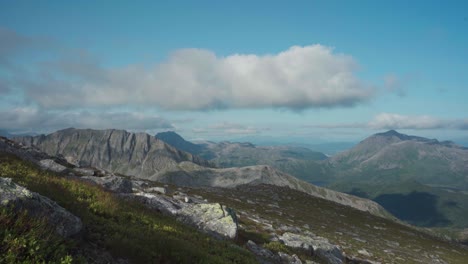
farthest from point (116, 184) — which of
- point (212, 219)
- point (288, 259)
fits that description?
point (288, 259)

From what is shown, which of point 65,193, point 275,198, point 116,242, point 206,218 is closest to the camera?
point 116,242

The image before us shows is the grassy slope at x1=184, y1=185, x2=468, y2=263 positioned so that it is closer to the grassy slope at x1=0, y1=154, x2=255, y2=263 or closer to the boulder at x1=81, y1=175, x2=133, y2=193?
the grassy slope at x1=0, y1=154, x2=255, y2=263

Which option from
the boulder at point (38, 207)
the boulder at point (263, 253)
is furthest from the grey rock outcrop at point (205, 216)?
the boulder at point (38, 207)

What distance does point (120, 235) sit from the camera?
40.9 ft

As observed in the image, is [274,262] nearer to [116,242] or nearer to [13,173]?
[116,242]

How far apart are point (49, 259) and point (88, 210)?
6354 millimetres

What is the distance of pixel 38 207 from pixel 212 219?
14876 mm

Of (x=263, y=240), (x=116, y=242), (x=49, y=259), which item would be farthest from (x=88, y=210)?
(x=263, y=240)

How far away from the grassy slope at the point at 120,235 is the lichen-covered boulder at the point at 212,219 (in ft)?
16.3

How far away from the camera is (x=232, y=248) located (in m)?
17.4

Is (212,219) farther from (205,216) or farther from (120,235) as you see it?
(120,235)

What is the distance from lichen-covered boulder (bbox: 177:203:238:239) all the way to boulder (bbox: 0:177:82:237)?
1202 centimetres

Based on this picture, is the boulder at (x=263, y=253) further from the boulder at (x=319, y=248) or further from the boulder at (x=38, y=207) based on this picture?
the boulder at (x=38, y=207)

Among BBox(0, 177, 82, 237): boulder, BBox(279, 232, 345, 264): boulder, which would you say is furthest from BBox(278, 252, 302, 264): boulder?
BBox(0, 177, 82, 237): boulder
